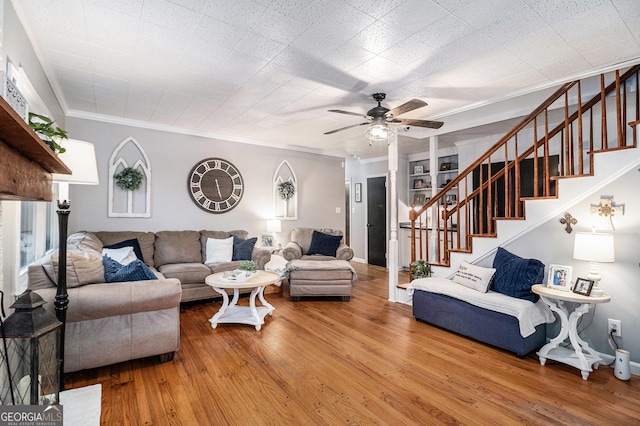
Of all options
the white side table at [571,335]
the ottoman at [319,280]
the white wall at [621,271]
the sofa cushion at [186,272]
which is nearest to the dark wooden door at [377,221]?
the ottoman at [319,280]

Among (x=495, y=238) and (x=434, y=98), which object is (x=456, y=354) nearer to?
(x=495, y=238)

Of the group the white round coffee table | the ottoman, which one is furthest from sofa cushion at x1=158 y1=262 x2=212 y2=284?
the ottoman

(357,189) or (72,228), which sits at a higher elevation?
(357,189)

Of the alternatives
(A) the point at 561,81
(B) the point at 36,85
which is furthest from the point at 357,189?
(B) the point at 36,85

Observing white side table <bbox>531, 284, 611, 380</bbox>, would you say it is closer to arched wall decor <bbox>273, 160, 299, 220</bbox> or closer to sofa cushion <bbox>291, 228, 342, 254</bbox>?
sofa cushion <bbox>291, 228, 342, 254</bbox>

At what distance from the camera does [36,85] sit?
8.61 feet

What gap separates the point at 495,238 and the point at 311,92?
2.52 meters

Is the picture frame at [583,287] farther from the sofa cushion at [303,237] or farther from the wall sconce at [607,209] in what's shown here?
the sofa cushion at [303,237]

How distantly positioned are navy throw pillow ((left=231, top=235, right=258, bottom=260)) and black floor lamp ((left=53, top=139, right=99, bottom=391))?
2.60 m

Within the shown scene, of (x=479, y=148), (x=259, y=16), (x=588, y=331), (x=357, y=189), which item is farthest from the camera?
(x=357, y=189)

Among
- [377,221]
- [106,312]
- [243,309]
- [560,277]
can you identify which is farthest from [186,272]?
[377,221]

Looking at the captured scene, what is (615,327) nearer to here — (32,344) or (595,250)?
(595,250)

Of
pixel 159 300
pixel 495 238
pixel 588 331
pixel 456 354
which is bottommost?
pixel 456 354

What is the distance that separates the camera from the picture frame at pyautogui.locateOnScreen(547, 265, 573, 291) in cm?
269
